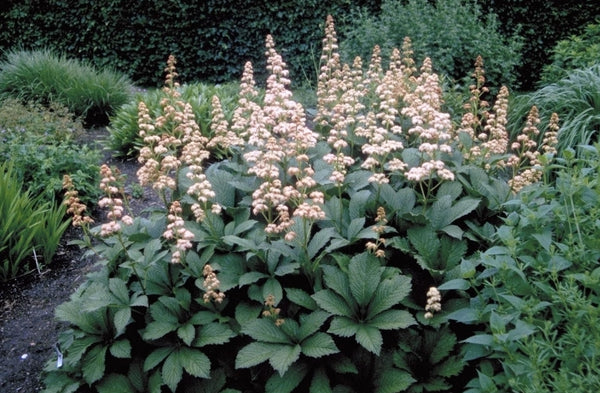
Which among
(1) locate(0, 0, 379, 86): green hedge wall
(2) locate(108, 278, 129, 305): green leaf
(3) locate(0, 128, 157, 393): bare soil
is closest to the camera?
(2) locate(108, 278, 129, 305): green leaf

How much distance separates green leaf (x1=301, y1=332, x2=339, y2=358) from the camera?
7.30 feet

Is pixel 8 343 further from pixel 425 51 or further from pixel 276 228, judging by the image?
pixel 425 51

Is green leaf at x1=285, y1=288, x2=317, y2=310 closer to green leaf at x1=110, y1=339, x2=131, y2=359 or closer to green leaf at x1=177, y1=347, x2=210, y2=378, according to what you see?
green leaf at x1=177, y1=347, x2=210, y2=378

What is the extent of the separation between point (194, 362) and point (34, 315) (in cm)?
155

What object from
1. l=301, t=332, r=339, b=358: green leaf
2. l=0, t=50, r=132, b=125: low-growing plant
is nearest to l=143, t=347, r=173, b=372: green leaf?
l=301, t=332, r=339, b=358: green leaf

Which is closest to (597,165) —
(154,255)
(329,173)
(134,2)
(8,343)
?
(329,173)

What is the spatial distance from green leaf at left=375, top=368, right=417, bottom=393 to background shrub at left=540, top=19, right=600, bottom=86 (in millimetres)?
4814

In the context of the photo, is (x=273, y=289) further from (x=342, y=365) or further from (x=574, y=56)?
(x=574, y=56)

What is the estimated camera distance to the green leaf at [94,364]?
232 cm

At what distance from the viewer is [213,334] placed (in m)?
2.38

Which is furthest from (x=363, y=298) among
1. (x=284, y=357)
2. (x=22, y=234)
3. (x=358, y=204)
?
(x=22, y=234)

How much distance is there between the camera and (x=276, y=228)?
2395mm

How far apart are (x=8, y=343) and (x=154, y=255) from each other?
1.26m

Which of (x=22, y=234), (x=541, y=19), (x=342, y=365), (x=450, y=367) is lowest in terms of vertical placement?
(x=450, y=367)
